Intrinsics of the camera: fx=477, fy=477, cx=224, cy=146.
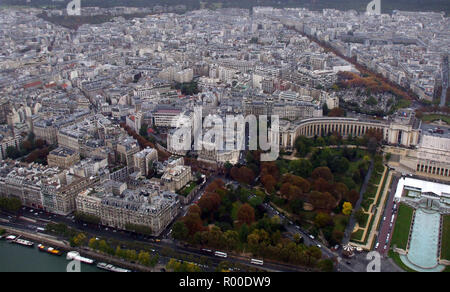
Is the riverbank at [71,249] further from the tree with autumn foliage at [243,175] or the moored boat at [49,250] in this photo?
the tree with autumn foliage at [243,175]

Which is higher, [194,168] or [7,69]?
[7,69]

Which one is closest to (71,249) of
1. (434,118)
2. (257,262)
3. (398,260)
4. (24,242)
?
(24,242)

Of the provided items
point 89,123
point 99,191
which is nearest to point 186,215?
point 99,191

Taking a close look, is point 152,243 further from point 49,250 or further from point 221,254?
point 49,250

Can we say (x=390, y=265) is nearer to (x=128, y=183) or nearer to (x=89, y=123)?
(x=128, y=183)

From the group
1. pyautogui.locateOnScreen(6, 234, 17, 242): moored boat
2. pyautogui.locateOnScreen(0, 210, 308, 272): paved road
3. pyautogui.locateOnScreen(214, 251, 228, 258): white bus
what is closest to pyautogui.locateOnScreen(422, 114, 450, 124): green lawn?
pyautogui.locateOnScreen(0, 210, 308, 272): paved road

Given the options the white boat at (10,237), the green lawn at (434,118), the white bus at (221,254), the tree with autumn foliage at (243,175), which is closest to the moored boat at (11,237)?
the white boat at (10,237)

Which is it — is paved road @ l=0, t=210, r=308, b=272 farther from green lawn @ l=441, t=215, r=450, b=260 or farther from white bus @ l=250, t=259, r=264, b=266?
green lawn @ l=441, t=215, r=450, b=260
